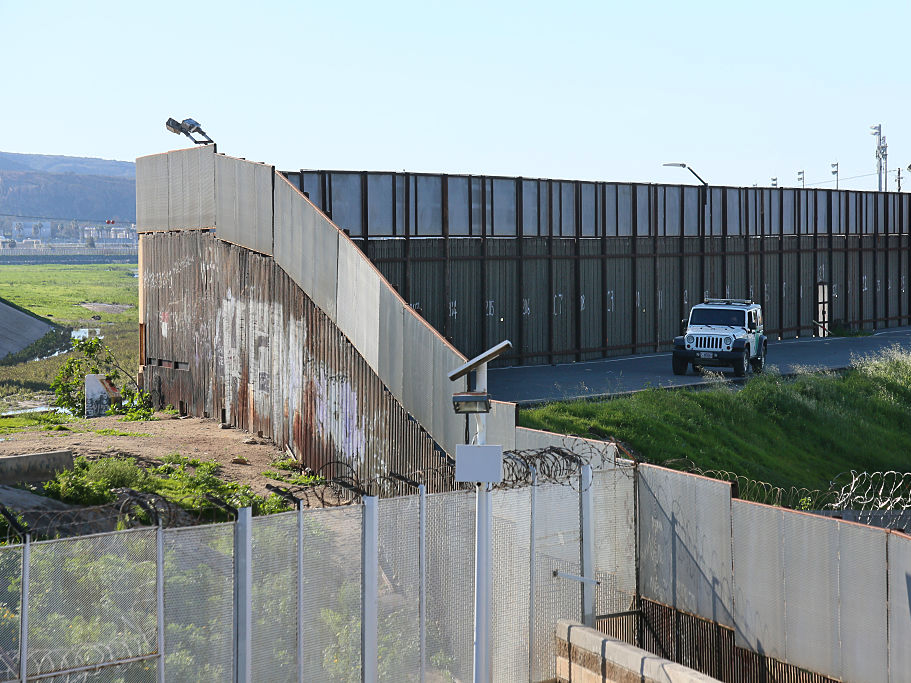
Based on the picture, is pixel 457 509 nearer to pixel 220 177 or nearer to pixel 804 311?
Answer: pixel 220 177

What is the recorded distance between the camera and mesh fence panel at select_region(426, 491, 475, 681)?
10633mm

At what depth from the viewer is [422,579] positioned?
412 inches

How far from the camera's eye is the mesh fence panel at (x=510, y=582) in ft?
36.6

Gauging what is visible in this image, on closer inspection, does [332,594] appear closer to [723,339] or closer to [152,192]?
[723,339]

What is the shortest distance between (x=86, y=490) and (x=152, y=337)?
51.4 ft

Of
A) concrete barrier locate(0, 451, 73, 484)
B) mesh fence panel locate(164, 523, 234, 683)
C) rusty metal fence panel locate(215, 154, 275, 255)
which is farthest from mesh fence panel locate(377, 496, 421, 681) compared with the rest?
rusty metal fence panel locate(215, 154, 275, 255)

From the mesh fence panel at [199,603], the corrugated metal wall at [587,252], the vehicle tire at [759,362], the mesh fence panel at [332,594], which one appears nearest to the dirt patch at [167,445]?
the corrugated metal wall at [587,252]

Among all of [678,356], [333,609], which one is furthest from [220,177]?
[333,609]

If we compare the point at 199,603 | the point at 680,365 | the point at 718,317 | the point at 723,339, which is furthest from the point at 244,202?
the point at 199,603

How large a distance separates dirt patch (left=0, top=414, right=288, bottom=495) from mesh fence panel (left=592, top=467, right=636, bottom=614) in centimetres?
718

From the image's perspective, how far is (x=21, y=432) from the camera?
2341 centimetres

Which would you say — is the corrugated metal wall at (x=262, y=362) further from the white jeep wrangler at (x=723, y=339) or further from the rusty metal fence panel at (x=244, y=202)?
the white jeep wrangler at (x=723, y=339)

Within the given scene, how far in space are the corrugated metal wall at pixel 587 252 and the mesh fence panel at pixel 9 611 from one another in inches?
747

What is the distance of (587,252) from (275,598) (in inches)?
995
